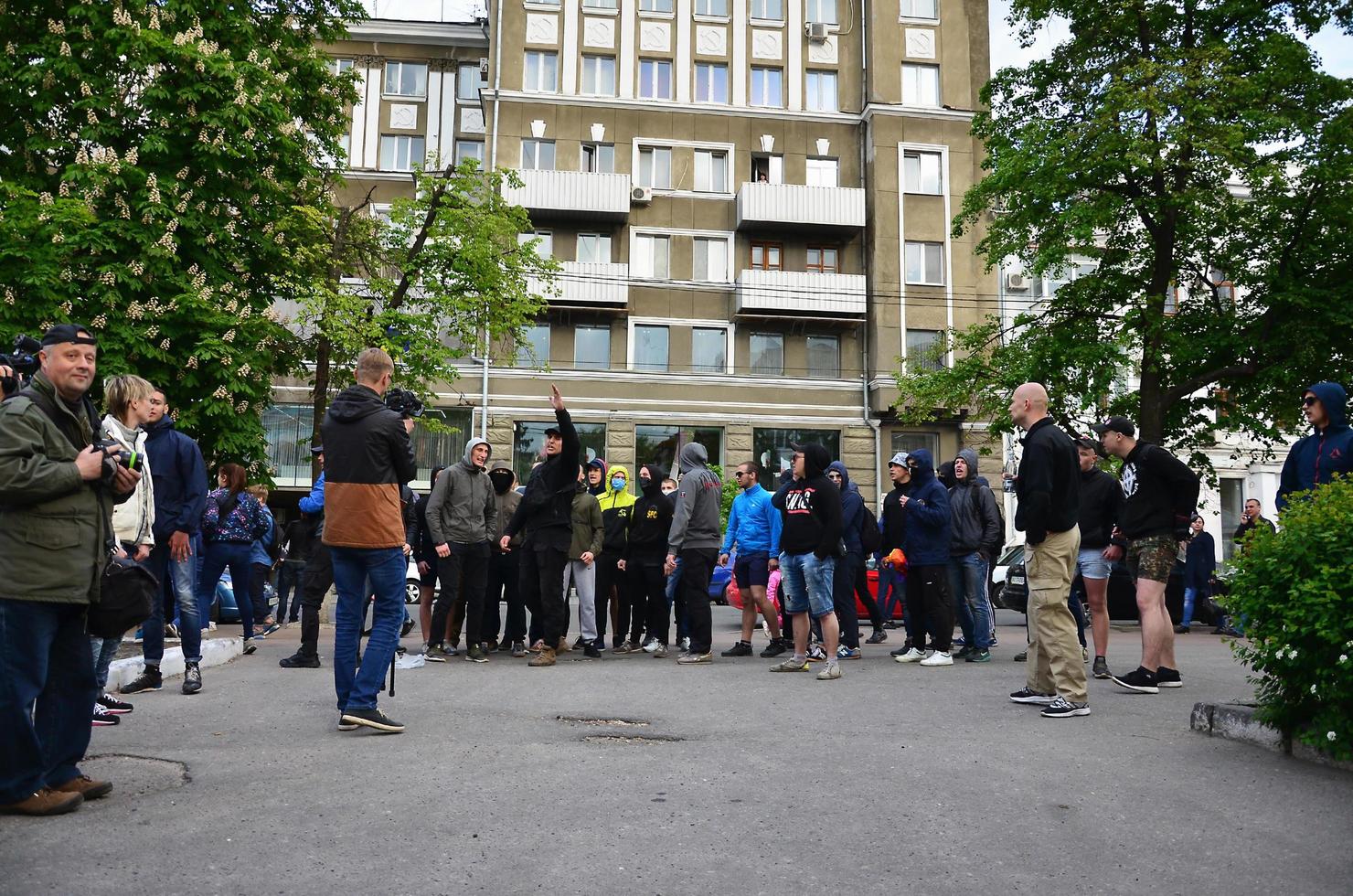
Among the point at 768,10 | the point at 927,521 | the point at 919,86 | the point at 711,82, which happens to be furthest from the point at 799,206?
the point at 927,521

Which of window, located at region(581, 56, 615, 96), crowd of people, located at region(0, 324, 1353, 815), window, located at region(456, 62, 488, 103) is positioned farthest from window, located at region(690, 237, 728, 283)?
crowd of people, located at region(0, 324, 1353, 815)

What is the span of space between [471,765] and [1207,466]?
2196 cm

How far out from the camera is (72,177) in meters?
16.5

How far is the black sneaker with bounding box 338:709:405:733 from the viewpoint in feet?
21.5

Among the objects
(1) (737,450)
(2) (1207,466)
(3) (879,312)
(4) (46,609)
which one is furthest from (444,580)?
(3) (879,312)

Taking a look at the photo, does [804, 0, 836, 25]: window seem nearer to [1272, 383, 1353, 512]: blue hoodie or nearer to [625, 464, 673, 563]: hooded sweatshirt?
[625, 464, 673, 563]: hooded sweatshirt

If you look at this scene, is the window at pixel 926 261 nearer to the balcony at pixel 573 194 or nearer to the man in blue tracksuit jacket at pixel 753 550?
the balcony at pixel 573 194

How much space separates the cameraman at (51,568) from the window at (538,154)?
106 feet

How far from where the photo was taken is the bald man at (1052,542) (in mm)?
7648

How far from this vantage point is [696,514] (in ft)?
38.1

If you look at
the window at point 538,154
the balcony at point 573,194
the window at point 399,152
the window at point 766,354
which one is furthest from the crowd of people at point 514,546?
the window at point 399,152

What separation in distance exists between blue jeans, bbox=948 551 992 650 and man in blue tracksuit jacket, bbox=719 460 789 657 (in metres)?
1.85

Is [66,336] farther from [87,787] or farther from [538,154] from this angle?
[538,154]

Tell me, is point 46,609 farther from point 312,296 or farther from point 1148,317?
point 1148,317
